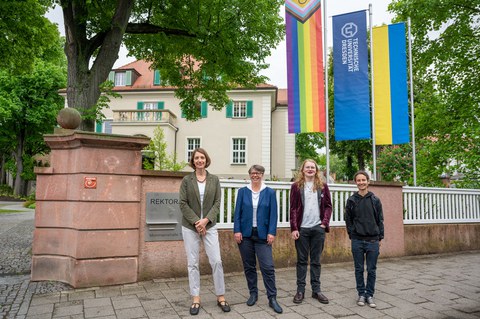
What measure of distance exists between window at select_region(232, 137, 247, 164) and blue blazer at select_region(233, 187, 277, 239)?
77.5 feet

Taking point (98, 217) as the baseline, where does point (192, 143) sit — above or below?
above

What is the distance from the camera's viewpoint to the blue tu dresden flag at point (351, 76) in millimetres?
8109

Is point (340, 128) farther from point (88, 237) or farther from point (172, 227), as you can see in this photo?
point (88, 237)

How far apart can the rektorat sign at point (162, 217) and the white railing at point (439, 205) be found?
5.25 metres

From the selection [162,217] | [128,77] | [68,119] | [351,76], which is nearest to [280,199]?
[162,217]

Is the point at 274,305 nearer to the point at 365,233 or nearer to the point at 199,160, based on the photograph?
the point at 365,233

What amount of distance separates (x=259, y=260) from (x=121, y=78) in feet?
96.8

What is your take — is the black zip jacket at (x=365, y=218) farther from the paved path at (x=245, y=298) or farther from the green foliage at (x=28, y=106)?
the green foliage at (x=28, y=106)

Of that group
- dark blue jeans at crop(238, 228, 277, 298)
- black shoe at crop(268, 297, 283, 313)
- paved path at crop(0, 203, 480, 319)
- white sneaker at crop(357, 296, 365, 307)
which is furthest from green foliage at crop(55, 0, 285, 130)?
white sneaker at crop(357, 296, 365, 307)

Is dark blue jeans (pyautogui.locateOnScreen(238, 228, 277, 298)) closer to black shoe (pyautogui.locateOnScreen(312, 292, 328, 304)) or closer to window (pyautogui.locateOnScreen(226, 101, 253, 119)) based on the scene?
black shoe (pyautogui.locateOnScreen(312, 292, 328, 304))

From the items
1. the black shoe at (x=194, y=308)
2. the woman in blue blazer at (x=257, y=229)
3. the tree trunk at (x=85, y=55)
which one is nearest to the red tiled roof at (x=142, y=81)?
the tree trunk at (x=85, y=55)

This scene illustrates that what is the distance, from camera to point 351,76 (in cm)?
830

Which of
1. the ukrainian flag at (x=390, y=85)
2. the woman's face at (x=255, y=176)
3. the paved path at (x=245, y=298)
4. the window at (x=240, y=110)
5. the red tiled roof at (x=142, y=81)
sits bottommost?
the paved path at (x=245, y=298)

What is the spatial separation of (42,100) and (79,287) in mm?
30793
